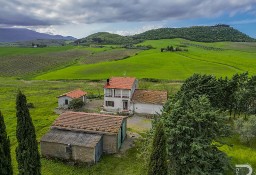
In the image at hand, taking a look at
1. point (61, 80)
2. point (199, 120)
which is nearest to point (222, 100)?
point (199, 120)

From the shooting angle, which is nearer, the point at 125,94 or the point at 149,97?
the point at 149,97

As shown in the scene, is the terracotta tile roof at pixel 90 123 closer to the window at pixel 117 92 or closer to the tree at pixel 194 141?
the tree at pixel 194 141

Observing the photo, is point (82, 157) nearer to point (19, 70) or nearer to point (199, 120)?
point (199, 120)

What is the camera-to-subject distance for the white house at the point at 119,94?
4966 cm

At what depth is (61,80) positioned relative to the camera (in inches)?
3428

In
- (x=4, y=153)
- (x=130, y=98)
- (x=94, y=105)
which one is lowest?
(x=94, y=105)

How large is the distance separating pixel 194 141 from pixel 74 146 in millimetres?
13986

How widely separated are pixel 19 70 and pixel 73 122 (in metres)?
81.5

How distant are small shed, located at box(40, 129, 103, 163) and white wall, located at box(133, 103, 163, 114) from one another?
17.2 m

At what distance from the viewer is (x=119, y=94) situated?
5062 centimetres

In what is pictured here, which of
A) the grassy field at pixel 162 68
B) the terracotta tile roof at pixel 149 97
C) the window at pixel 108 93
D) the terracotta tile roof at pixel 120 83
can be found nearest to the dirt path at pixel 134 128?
the terracotta tile roof at pixel 149 97

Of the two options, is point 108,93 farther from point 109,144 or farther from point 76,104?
point 109,144

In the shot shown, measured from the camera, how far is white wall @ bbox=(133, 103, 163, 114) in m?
48.1

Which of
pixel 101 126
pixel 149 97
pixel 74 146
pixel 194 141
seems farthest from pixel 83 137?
pixel 149 97
